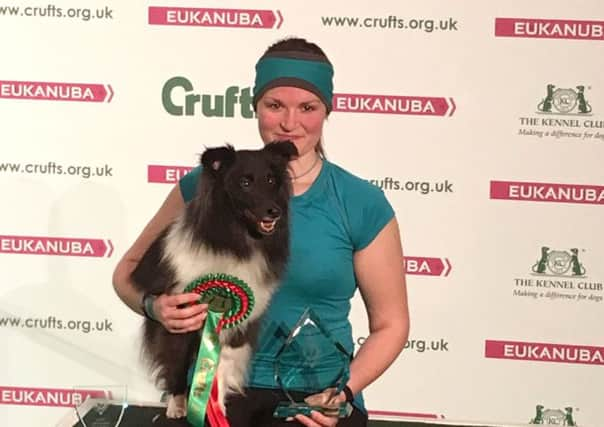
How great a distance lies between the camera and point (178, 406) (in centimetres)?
190

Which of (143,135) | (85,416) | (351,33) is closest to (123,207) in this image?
(143,135)

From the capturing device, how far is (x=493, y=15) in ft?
10.3

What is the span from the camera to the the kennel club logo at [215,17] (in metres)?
3.20

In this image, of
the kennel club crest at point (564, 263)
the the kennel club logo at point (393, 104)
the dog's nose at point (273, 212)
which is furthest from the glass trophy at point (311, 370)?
the kennel club crest at point (564, 263)

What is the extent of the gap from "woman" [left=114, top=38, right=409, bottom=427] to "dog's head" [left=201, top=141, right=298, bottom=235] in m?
0.17

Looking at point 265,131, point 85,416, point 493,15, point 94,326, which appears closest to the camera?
point 265,131

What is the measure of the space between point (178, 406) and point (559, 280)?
1.87 m

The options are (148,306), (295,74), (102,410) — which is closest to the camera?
(148,306)

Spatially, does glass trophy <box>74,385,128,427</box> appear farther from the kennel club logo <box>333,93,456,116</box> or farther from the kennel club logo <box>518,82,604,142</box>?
the kennel club logo <box>518,82,604,142</box>

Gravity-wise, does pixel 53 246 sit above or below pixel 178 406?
above

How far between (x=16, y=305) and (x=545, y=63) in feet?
7.70

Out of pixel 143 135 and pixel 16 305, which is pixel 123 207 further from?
pixel 16 305

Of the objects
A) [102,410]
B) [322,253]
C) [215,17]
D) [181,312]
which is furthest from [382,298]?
[215,17]

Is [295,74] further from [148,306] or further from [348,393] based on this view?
[348,393]
